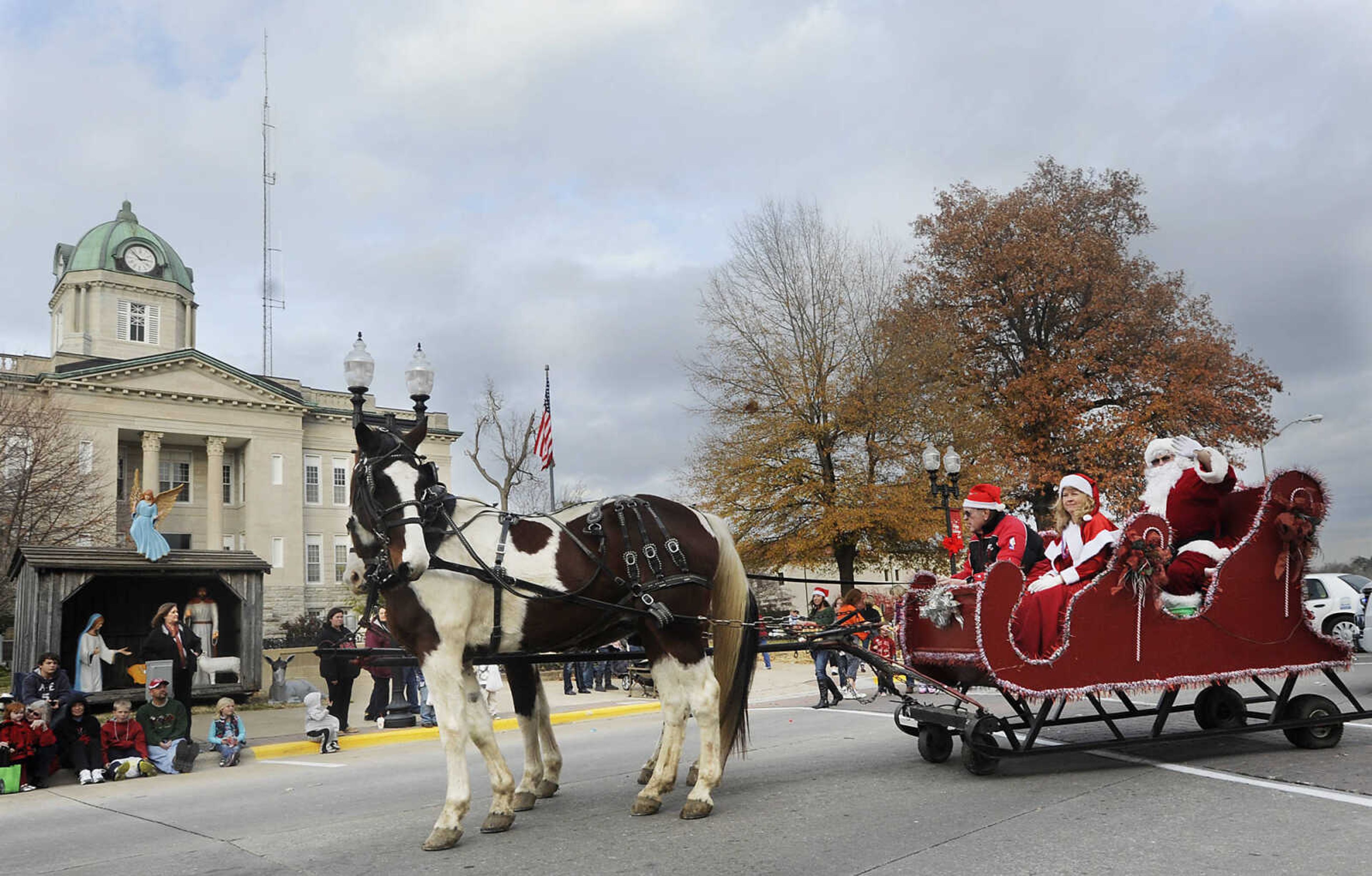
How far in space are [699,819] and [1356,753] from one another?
15.7 feet

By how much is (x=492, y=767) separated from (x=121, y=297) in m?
61.8

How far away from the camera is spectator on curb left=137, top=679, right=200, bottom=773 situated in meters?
11.2

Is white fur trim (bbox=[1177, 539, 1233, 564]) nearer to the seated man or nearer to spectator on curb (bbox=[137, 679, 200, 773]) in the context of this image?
the seated man

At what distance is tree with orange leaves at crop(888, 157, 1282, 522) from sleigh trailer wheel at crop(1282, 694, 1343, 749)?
19168mm

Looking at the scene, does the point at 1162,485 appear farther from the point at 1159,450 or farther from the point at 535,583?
the point at 535,583

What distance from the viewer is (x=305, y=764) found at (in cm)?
1149

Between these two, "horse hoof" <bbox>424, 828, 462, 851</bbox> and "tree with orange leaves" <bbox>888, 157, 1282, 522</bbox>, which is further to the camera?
"tree with orange leaves" <bbox>888, 157, 1282, 522</bbox>

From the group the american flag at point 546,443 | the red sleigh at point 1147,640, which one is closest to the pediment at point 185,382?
the american flag at point 546,443

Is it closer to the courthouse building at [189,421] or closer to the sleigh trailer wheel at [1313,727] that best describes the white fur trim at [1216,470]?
the sleigh trailer wheel at [1313,727]

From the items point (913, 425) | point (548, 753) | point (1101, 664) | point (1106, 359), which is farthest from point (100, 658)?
point (1106, 359)

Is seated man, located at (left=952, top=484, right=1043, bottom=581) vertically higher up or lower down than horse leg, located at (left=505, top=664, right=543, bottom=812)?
higher up

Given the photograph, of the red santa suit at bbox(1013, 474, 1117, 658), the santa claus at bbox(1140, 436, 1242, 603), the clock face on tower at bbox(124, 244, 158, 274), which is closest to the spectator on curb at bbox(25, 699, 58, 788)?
the red santa suit at bbox(1013, 474, 1117, 658)

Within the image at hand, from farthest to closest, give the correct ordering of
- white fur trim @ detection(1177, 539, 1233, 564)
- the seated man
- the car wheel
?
the car wheel
the seated man
white fur trim @ detection(1177, 539, 1233, 564)

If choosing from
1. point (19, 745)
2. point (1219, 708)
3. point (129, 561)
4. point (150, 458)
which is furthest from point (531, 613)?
point (150, 458)
